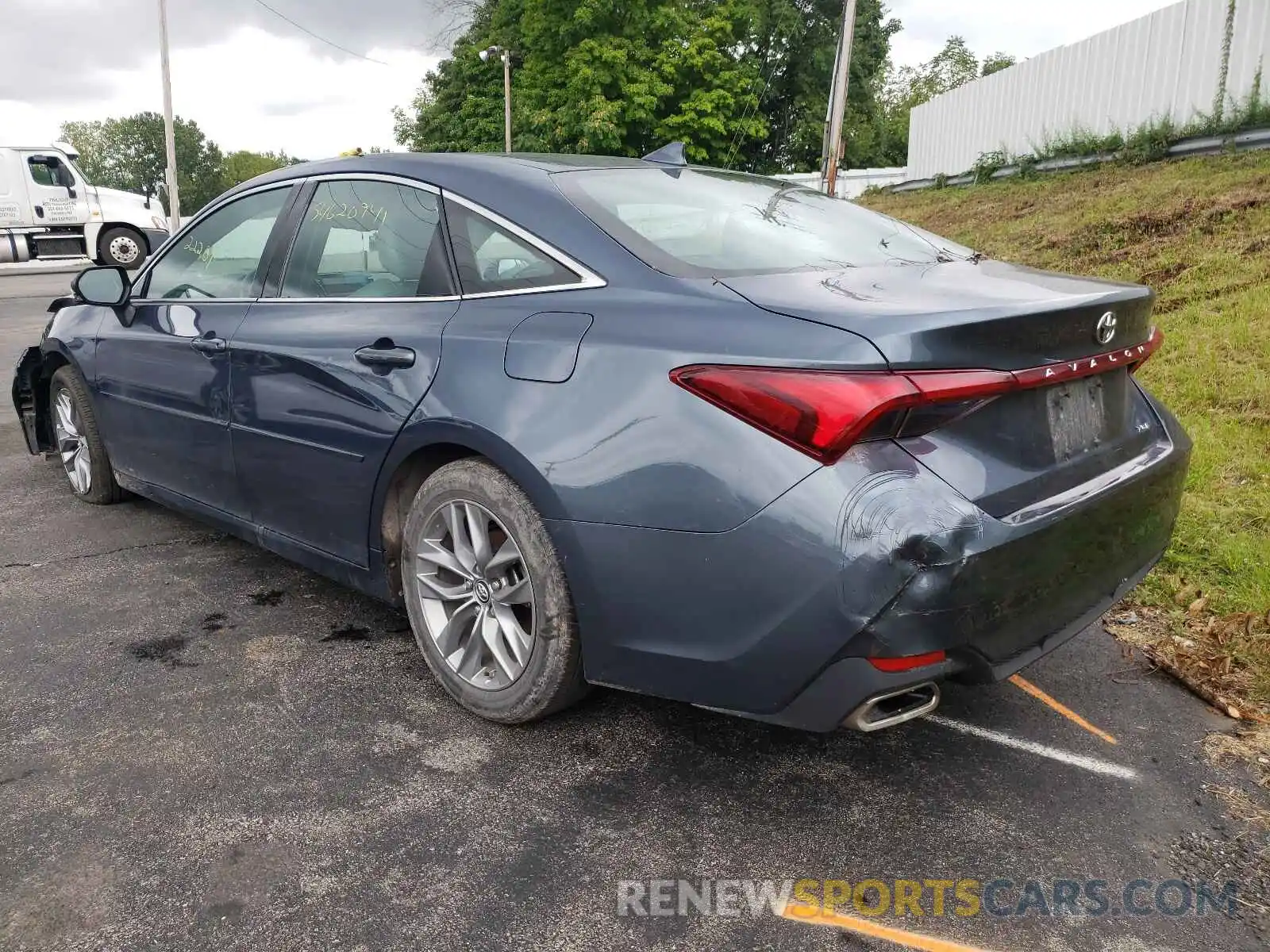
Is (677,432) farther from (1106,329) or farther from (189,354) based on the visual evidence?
(189,354)

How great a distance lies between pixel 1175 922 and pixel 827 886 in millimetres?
698

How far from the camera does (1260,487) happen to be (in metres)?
4.27

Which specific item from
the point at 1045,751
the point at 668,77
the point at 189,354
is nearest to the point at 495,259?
the point at 189,354

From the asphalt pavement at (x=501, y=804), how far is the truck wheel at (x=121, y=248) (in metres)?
21.9

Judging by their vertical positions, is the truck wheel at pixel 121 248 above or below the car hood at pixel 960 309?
above

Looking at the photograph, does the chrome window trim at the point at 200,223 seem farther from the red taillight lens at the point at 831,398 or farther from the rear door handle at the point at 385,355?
the red taillight lens at the point at 831,398

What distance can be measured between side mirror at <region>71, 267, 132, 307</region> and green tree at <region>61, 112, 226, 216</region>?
11334 cm

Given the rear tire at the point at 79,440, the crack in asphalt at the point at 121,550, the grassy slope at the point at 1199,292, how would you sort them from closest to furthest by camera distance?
the grassy slope at the point at 1199,292 < the crack in asphalt at the point at 121,550 < the rear tire at the point at 79,440

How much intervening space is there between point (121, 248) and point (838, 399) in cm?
2431

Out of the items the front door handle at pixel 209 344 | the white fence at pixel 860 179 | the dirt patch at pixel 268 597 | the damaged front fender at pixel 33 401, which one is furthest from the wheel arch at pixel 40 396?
the white fence at pixel 860 179

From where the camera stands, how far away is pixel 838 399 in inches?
78.2

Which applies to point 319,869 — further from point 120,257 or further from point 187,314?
point 120,257

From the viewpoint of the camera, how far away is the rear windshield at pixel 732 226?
2.56 metres

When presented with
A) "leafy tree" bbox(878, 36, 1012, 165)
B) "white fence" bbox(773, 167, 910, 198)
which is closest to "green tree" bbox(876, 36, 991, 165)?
"leafy tree" bbox(878, 36, 1012, 165)
